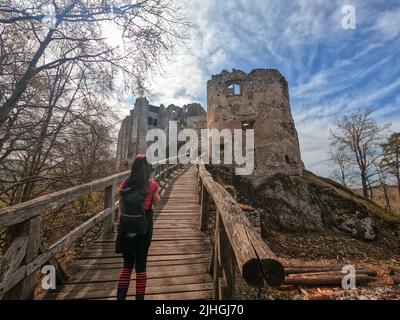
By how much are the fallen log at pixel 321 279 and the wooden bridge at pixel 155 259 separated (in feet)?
17.8

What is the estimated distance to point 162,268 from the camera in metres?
3.67

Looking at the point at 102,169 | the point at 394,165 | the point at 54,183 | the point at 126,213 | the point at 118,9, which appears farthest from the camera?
the point at 394,165

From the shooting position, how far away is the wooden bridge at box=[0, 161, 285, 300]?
1.88m

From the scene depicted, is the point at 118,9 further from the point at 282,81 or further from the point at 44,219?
the point at 282,81

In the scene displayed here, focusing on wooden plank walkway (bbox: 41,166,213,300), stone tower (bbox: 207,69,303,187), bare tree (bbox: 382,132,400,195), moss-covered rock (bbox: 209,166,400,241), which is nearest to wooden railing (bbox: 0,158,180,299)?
wooden plank walkway (bbox: 41,166,213,300)

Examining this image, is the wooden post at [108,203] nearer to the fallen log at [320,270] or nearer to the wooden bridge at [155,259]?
the wooden bridge at [155,259]

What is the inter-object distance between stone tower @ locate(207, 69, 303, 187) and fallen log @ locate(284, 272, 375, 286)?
8400 millimetres

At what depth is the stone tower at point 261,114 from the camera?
17609 millimetres

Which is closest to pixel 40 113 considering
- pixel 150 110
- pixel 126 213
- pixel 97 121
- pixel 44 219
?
pixel 97 121

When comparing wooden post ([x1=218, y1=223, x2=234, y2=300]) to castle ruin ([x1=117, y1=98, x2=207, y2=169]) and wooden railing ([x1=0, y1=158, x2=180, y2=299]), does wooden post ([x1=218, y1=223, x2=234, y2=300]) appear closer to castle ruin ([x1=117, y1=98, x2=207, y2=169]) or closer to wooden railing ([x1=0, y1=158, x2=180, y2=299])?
wooden railing ([x1=0, y1=158, x2=180, y2=299])

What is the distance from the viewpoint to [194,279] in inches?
131

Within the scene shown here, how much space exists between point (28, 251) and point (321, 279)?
9.40 m

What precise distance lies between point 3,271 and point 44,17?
4.91 metres

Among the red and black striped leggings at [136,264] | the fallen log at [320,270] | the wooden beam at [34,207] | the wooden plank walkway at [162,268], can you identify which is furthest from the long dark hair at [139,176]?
the fallen log at [320,270]
